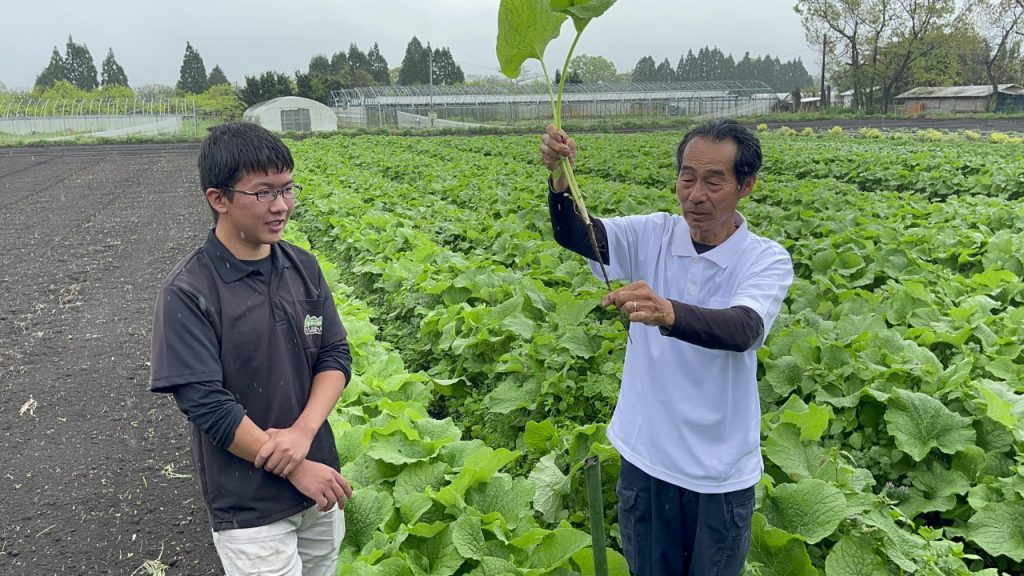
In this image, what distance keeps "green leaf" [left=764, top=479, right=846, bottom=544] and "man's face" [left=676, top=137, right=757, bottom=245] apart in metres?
1.16

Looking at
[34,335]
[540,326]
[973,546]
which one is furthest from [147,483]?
[973,546]

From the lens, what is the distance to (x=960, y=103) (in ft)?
206

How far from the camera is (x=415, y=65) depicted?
96312 mm

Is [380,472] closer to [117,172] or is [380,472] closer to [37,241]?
[37,241]

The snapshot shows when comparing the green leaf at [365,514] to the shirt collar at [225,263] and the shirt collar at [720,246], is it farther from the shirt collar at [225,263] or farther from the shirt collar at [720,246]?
the shirt collar at [720,246]

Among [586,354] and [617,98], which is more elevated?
[617,98]

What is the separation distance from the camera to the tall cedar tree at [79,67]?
98312 millimetres

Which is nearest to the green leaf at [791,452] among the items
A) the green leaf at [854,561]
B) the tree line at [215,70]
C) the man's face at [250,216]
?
the green leaf at [854,561]

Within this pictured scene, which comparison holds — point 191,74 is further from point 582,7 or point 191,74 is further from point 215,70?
point 582,7

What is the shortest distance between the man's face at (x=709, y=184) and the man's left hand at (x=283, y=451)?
1.25 metres

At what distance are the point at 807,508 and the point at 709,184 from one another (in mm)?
1322

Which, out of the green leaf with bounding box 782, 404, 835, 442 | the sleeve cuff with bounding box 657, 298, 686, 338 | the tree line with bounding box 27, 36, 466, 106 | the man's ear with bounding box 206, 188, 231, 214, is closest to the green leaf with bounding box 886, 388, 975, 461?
the green leaf with bounding box 782, 404, 835, 442

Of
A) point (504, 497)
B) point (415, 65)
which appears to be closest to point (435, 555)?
point (504, 497)

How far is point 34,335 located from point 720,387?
6651 millimetres
